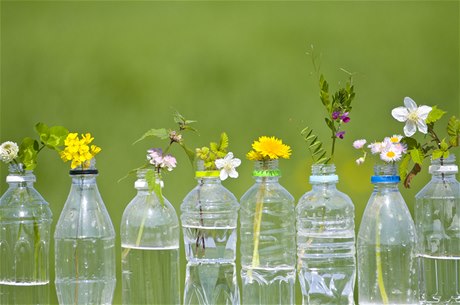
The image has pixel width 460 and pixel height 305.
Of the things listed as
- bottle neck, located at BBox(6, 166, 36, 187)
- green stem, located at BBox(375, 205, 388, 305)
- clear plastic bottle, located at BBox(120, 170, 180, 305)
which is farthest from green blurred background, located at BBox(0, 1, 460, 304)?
green stem, located at BBox(375, 205, 388, 305)

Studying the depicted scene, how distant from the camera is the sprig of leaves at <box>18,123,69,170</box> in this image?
6.47 ft

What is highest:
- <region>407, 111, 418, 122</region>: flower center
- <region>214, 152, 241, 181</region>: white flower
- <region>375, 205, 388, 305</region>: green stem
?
<region>407, 111, 418, 122</region>: flower center

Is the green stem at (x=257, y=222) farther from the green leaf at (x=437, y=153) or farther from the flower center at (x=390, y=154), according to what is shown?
the green leaf at (x=437, y=153)

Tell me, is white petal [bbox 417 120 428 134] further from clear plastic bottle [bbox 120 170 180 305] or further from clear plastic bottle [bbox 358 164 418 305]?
clear plastic bottle [bbox 120 170 180 305]

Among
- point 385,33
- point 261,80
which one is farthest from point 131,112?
point 385,33

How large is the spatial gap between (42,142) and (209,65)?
5.93 ft

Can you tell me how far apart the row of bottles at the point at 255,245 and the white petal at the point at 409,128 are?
0.32 feet

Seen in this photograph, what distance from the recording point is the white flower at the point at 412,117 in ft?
6.01

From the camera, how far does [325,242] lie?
1.89m

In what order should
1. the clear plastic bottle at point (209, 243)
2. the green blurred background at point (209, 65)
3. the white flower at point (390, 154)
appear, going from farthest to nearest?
the green blurred background at point (209, 65)
the clear plastic bottle at point (209, 243)
the white flower at point (390, 154)

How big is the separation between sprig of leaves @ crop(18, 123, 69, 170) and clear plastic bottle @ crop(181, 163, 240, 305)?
36 centimetres

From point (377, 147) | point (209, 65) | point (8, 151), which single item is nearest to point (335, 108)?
point (377, 147)

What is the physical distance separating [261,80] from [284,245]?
1780mm

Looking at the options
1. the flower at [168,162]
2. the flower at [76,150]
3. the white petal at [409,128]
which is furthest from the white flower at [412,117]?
the flower at [76,150]
